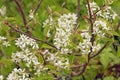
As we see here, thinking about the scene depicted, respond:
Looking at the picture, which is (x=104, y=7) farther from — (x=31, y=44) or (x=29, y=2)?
(x=29, y=2)

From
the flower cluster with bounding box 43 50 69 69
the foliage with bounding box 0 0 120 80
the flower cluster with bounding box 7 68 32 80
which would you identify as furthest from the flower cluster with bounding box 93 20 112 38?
the flower cluster with bounding box 7 68 32 80

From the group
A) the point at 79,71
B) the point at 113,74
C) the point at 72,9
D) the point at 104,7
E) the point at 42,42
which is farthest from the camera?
the point at 113,74

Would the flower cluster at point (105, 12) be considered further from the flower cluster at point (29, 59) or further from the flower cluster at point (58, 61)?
the flower cluster at point (29, 59)

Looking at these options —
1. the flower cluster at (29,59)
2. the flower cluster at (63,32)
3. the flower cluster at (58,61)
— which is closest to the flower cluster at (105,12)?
the flower cluster at (63,32)

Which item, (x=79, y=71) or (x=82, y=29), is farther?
(x=79, y=71)

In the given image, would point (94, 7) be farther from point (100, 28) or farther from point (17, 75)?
point (17, 75)

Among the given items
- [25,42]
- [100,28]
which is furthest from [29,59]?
[100,28]

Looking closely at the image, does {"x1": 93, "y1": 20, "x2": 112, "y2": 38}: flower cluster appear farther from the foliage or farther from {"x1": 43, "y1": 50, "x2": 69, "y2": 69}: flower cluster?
{"x1": 43, "y1": 50, "x2": 69, "y2": 69}: flower cluster

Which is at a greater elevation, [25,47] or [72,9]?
[72,9]

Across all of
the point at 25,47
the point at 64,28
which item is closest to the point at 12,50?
the point at 25,47
